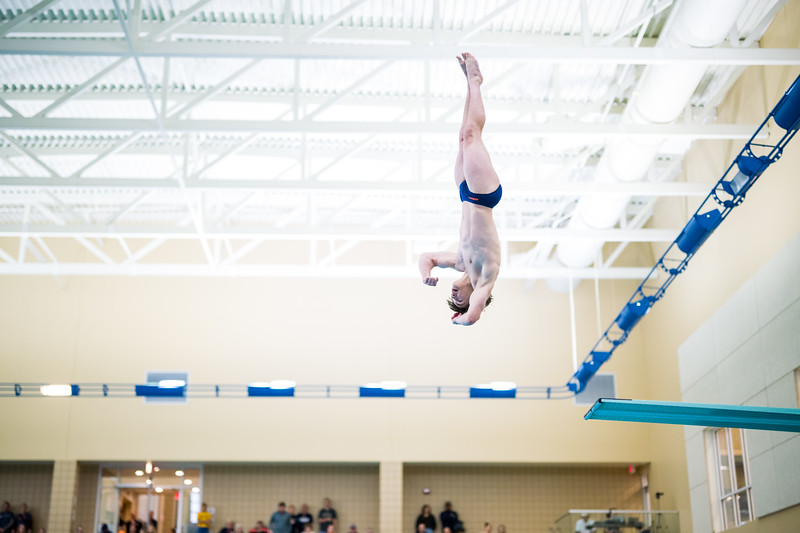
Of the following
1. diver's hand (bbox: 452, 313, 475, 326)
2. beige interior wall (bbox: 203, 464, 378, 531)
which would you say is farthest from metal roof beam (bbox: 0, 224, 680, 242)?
diver's hand (bbox: 452, 313, 475, 326)

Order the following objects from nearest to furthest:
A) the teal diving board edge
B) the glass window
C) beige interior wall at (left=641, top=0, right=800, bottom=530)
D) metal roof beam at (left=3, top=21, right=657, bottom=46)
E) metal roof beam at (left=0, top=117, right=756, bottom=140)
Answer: the teal diving board edge < metal roof beam at (left=3, top=21, right=657, bottom=46) < metal roof beam at (left=0, top=117, right=756, bottom=140) < beige interior wall at (left=641, top=0, right=800, bottom=530) < the glass window

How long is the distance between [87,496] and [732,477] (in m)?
15.3

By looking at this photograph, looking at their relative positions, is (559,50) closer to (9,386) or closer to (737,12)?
(737,12)

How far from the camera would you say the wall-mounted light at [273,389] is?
19.8 metres

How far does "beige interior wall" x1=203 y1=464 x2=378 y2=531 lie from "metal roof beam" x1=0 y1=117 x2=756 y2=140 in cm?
1138

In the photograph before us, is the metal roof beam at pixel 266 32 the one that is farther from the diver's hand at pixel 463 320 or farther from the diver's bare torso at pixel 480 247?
the diver's hand at pixel 463 320

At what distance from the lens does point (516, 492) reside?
2262 centimetres

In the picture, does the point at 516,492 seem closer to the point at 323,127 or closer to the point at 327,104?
the point at 323,127

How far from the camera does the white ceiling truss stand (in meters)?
12.0

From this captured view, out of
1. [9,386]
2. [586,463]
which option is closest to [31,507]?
[9,386]

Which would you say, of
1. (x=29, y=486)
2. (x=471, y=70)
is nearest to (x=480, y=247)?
(x=471, y=70)

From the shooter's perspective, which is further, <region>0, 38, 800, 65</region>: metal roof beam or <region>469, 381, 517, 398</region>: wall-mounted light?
<region>469, 381, 517, 398</region>: wall-mounted light

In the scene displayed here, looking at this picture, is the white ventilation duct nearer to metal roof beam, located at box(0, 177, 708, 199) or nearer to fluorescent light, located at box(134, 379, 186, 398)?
metal roof beam, located at box(0, 177, 708, 199)

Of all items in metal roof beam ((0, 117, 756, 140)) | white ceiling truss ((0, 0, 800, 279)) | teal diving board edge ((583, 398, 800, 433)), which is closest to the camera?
teal diving board edge ((583, 398, 800, 433))
